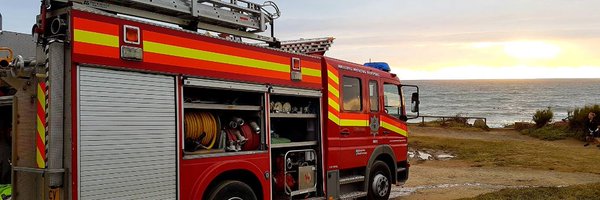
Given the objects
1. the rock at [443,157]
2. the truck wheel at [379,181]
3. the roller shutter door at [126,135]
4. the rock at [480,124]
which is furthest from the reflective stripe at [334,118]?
the rock at [480,124]

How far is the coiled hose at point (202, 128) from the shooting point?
6119 mm

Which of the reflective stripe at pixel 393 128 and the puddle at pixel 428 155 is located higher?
the reflective stripe at pixel 393 128

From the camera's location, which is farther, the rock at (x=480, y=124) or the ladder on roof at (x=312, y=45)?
the rock at (x=480, y=124)

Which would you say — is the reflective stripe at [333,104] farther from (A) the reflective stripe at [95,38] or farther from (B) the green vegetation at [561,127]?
(B) the green vegetation at [561,127]

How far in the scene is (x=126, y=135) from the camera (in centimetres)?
522

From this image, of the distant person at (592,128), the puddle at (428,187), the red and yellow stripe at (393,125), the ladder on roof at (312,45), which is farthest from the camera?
the distant person at (592,128)

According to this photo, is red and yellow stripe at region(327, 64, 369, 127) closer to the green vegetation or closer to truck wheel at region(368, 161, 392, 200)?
truck wheel at region(368, 161, 392, 200)

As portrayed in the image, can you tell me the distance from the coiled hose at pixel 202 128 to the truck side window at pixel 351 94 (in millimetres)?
2774

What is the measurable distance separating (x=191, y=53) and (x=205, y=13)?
0.69 meters

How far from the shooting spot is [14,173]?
528 cm

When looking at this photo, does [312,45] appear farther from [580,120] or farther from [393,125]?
[580,120]

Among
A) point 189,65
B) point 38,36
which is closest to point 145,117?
point 189,65

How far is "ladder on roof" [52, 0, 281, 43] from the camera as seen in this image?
566 centimetres

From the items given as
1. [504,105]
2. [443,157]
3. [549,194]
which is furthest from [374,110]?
[504,105]
